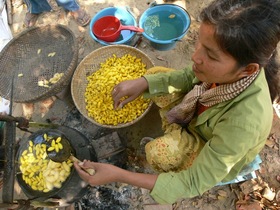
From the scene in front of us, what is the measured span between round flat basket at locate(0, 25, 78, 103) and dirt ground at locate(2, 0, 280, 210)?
36 centimetres

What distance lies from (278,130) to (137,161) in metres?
1.38

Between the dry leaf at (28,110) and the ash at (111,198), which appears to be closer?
the ash at (111,198)

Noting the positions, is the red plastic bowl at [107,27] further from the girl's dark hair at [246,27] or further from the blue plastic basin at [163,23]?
the girl's dark hair at [246,27]

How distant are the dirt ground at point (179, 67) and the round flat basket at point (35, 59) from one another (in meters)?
0.36

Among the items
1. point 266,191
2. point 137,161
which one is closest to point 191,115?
point 137,161

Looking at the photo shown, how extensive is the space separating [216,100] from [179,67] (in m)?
1.49

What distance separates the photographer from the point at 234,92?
153 centimetres

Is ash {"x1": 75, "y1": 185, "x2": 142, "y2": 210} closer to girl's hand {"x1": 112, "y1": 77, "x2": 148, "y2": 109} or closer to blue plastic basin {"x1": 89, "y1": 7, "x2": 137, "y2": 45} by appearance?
girl's hand {"x1": 112, "y1": 77, "x2": 148, "y2": 109}

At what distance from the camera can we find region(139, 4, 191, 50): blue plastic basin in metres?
3.01

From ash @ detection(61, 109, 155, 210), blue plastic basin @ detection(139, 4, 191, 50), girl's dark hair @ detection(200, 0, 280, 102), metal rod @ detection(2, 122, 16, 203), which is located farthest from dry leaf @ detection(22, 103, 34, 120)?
girl's dark hair @ detection(200, 0, 280, 102)

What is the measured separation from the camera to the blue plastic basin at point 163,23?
3010mm

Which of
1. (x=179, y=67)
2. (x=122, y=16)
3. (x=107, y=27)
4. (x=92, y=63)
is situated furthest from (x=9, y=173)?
(x=122, y=16)

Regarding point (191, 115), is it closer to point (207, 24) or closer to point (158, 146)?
point (158, 146)

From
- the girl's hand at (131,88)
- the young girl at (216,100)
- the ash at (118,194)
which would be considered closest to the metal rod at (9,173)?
the young girl at (216,100)
